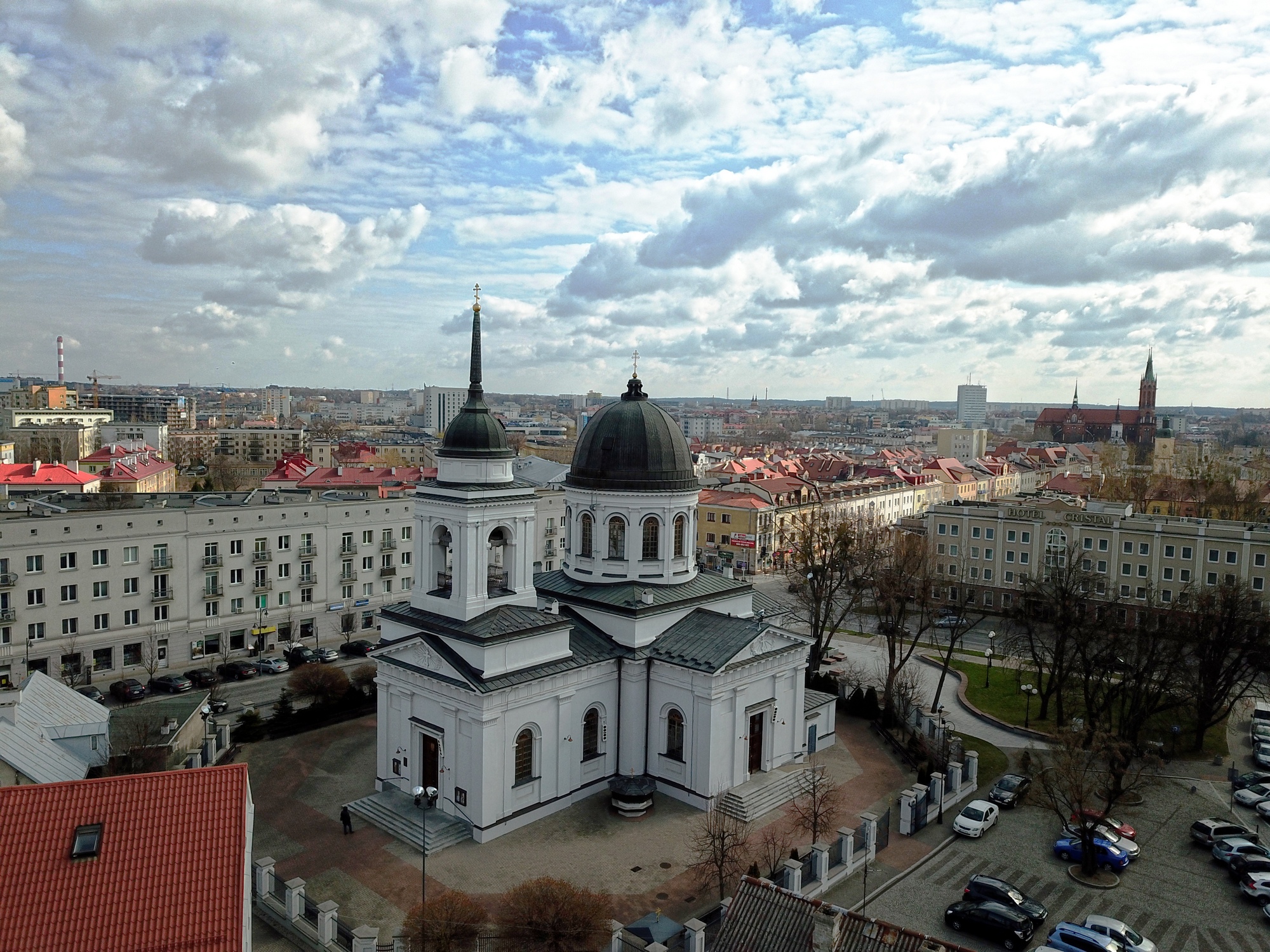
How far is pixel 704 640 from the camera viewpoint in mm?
32344

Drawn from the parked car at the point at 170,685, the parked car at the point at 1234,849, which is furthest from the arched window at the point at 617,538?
the parked car at the point at 170,685

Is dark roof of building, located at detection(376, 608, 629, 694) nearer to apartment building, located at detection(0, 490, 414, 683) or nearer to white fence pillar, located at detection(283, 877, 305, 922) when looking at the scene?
white fence pillar, located at detection(283, 877, 305, 922)

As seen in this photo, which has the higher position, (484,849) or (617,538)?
(617,538)

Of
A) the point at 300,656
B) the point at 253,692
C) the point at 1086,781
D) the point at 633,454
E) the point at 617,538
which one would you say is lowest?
the point at 253,692

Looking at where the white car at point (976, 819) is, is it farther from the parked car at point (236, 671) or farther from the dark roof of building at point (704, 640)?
the parked car at point (236, 671)

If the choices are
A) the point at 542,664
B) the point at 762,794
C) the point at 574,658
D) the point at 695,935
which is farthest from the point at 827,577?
the point at 695,935

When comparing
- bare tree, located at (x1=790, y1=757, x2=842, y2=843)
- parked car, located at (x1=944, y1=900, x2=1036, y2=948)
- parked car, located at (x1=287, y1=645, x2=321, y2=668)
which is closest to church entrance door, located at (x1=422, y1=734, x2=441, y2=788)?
bare tree, located at (x1=790, y1=757, x2=842, y2=843)

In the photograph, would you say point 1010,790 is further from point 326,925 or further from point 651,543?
point 326,925

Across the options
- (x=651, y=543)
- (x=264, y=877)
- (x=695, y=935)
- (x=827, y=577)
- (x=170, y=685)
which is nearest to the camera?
(x=695, y=935)

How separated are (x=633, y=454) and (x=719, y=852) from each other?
15.6 meters

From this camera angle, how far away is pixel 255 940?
23.3 meters

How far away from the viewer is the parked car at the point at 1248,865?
26.3m

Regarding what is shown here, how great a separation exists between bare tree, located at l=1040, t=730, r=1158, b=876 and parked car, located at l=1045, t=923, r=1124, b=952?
13.1ft

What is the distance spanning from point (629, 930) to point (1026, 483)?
428 ft
